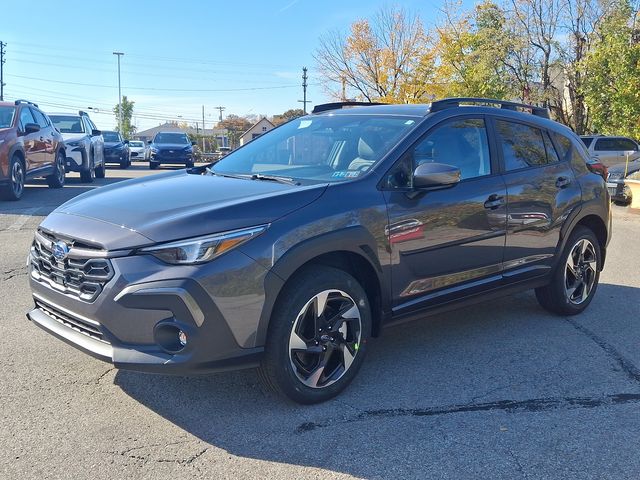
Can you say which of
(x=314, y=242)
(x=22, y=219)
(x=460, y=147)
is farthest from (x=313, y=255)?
(x=22, y=219)

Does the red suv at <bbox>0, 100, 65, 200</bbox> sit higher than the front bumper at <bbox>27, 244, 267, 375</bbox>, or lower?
higher

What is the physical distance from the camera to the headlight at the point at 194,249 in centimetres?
295

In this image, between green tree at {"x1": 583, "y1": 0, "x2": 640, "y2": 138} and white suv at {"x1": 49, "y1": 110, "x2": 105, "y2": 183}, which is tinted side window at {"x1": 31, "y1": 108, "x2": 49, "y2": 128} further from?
green tree at {"x1": 583, "y1": 0, "x2": 640, "y2": 138}

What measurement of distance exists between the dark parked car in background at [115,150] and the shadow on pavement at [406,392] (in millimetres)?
23174

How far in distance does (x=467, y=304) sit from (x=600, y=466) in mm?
1597

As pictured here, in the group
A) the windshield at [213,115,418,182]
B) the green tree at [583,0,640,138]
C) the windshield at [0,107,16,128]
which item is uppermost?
the green tree at [583,0,640,138]

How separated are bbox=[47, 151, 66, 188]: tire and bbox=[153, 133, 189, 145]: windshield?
11.3 metres

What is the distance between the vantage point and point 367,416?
337cm

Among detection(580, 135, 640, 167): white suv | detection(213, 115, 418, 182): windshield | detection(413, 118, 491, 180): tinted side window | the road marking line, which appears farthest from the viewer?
detection(580, 135, 640, 167): white suv

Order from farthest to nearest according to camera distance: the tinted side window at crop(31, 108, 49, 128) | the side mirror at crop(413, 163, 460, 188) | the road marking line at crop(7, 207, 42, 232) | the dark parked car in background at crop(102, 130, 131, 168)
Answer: the dark parked car in background at crop(102, 130, 131, 168)
the tinted side window at crop(31, 108, 49, 128)
the road marking line at crop(7, 207, 42, 232)
the side mirror at crop(413, 163, 460, 188)

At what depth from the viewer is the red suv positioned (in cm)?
1066

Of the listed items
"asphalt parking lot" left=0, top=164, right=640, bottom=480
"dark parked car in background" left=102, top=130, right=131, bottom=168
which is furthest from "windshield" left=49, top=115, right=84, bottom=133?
"asphalt parking lot" left=0, top=164, right=640, bottom=480

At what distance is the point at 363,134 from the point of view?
422cm

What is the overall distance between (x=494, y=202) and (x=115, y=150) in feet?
78.2
